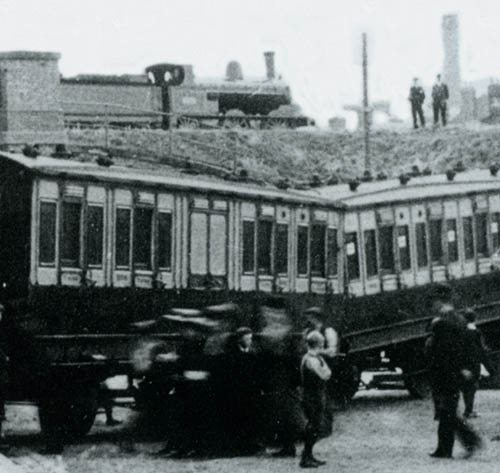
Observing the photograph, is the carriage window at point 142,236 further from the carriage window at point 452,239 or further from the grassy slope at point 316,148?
the grassy slope at point 316,148

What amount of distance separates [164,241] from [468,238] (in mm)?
8311

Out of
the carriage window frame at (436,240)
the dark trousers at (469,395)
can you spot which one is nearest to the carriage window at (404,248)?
the carriage window frame at (436,240)

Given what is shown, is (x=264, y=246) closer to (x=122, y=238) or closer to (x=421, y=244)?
(x=122, y=238)

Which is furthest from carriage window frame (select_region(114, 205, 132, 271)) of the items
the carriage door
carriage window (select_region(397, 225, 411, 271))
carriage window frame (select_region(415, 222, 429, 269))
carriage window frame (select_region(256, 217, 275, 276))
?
carriage window frame (select_region(415, 222, 429, 269))

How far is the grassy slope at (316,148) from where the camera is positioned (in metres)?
38.9

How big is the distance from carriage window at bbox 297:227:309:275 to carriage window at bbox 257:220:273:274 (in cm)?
83

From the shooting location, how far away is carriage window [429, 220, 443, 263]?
24969mm

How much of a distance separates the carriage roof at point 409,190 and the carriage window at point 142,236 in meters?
5.26

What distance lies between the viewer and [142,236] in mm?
18938

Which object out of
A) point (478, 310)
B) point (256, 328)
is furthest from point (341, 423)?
point (478, 310)

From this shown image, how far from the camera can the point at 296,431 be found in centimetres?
1509

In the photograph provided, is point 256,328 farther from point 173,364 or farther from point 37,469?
point 37,469

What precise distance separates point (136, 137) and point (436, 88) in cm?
1062

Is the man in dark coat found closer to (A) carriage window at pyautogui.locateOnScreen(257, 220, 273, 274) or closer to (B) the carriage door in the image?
(B) the carriage door
